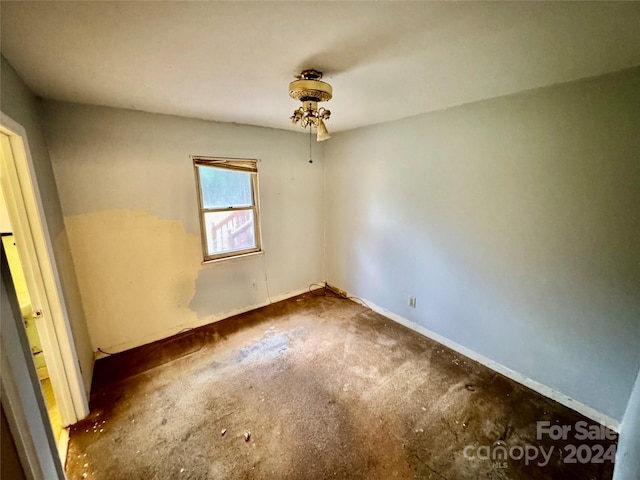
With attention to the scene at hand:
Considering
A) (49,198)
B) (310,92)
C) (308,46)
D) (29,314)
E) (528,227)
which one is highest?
(308,46)

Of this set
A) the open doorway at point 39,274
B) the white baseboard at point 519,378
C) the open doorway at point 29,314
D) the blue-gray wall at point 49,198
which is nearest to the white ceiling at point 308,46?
the blue-gray wall at point 49,198

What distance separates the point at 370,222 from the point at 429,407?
1929 millimetres

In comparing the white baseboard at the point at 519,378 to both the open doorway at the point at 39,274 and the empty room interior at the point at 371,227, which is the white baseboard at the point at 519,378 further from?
the open doorway at the point at 39,274

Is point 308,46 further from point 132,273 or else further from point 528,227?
point 132,273

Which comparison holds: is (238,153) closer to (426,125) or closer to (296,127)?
(296,127)

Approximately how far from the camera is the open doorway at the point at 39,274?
145 cm

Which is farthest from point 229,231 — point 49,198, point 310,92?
point 310,92

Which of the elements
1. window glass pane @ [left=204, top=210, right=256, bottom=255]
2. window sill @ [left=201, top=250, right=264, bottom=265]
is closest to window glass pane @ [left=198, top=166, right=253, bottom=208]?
window glass pane @ [left=204, top=210, right=256, bottom=255]

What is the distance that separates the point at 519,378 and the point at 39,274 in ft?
11.6

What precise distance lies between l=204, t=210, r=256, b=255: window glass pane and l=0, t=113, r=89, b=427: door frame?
4.64ft

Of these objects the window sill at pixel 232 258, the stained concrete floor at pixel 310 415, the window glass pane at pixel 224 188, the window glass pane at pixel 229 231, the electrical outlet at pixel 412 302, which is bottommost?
the stained concrete floor at pixel 310 415

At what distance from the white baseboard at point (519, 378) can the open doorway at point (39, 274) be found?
9.57ft

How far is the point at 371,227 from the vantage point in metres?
3.21

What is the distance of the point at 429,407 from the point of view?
1952mm
